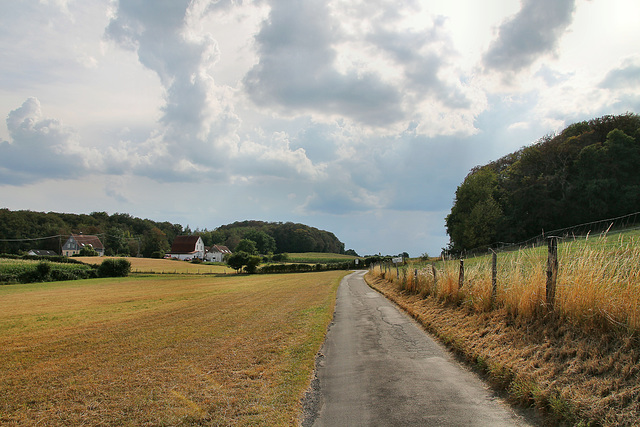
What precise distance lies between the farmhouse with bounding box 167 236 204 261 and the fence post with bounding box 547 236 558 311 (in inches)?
4849

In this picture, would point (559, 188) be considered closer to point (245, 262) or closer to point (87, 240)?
point (245, 262)

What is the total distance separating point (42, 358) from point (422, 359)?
8.92 m

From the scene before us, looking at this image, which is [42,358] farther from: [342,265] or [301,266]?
[342,265]

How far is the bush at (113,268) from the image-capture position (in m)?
56.2

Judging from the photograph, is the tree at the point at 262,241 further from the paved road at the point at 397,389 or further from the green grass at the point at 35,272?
the paved road at the point at 397,389

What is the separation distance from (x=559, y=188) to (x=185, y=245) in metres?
109

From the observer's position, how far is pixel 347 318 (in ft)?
43.4

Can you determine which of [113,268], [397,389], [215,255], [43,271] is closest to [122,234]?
[215,255]

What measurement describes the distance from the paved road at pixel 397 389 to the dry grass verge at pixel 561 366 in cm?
39

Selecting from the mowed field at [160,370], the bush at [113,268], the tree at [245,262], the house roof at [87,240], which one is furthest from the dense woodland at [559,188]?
the house roof at [87,240]

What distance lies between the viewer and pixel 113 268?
186 ft

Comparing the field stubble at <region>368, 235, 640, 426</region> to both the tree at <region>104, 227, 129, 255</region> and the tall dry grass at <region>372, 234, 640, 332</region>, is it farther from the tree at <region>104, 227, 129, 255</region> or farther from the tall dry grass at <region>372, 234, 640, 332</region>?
the tree at <region>104, 227, 129, 255</region>

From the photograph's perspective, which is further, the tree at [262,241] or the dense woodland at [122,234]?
the tree at [262,241]

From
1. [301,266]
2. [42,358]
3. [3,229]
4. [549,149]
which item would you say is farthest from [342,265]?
[3,229]
